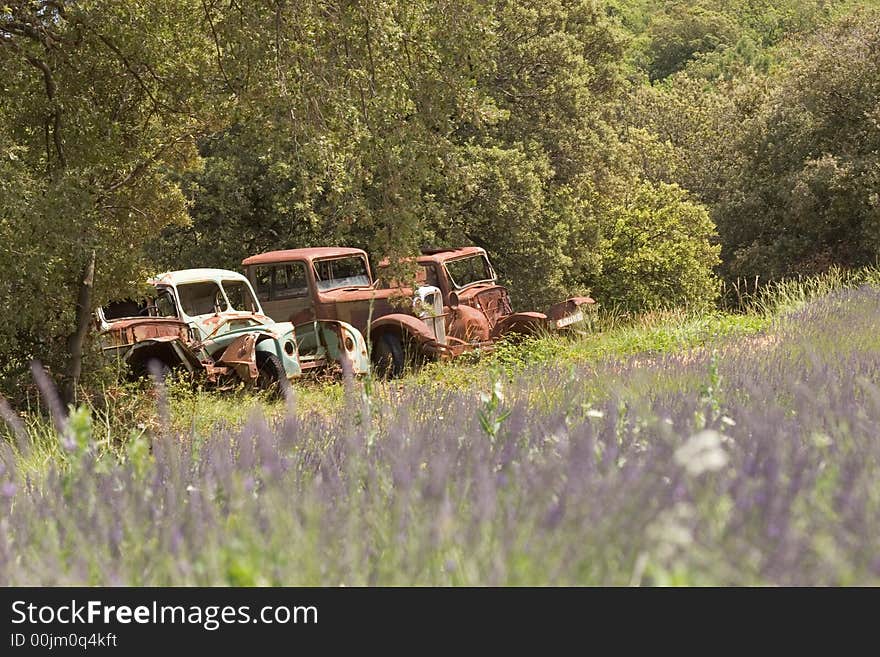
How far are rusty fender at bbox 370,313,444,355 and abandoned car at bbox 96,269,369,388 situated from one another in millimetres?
875

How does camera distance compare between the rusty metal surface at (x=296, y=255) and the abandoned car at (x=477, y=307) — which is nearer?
the rusty metal surface at (x=296, y=255)

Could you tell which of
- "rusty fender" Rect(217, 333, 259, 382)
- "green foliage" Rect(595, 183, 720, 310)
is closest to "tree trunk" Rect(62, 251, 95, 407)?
"rusty fender" Rect(217, 333, 259, 382)

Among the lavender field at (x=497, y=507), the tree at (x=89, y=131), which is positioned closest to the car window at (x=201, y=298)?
the tree at (x=89, y=131)

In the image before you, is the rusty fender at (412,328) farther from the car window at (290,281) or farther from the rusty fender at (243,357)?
the rusty fender at (243,357)

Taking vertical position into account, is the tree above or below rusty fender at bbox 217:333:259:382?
above

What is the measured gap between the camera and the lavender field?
1857 mm

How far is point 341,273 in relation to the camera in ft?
50.3

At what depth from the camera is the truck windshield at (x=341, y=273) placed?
15086 mm

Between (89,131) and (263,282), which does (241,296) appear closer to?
(263,282)

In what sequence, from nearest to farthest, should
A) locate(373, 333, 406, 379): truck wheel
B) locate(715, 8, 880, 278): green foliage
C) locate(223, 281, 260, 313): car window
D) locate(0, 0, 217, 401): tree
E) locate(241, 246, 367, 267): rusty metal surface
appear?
locate(0, 0, 217, 401): tree → locate(223, 281, 260, 313): car window → locate(373, 333, 406, 379): truck wheel → locate(241, 246, 367, 267): rusty metal surface → locate(715, 8, 880, 278): green foliage

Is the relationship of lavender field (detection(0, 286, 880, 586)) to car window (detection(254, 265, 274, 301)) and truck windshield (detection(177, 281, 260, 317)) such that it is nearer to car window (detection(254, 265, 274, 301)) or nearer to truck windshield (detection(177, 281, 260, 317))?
truck windshield (detection(177, 281, 260, 317))

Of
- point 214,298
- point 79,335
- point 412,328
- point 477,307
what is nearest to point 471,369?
point 412,328

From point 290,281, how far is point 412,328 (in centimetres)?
222

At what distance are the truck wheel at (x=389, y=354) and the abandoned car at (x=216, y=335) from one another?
0.83m
